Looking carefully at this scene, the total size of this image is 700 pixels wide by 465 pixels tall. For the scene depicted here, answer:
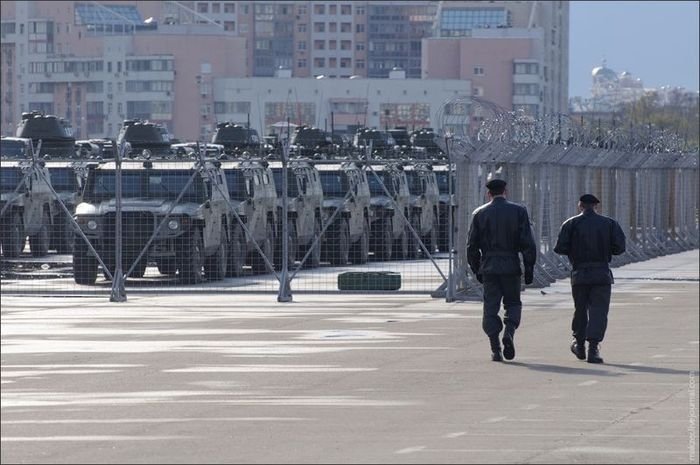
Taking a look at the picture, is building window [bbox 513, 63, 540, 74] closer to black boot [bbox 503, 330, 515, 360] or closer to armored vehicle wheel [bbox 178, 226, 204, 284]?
armored vehicle wheel [bbox 178, 226, 204, 284]

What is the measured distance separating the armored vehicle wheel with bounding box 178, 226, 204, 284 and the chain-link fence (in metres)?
0.02

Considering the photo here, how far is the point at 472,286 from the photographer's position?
28.8m

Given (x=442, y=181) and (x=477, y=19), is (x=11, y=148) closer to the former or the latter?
(x=442, y=181)

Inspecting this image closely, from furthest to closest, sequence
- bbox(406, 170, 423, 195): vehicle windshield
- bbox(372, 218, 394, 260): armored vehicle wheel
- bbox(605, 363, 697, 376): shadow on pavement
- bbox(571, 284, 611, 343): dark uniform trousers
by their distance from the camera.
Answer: bbox(406, 170, 423, 195): vehicle windshield < bbox(372, 218, 394, 260): armored vehicle wheel < bbox(571, 284, 611, 343): dark uniform trousers < bbox(605, 363, 697, 376): shadow on pavement

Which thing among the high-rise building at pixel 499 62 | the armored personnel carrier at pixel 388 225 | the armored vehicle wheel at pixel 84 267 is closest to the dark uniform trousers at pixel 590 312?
the armored vehicle wheel at pixel 84 267

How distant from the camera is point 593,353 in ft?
62.6

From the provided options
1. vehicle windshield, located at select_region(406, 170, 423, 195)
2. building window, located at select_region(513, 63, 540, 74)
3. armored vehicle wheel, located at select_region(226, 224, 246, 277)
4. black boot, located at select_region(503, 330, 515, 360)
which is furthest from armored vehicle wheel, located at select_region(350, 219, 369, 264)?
building window, located at select_region(513, 63, 540, 74)

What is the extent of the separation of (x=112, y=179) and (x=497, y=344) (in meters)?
14.8

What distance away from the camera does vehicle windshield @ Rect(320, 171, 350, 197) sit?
4012 centimetres

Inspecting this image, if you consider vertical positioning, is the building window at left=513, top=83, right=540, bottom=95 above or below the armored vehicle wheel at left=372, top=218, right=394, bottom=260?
above

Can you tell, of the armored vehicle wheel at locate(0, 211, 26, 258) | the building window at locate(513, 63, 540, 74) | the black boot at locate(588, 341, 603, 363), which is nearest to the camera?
the black boot at locate(588, 341, 603, 363)

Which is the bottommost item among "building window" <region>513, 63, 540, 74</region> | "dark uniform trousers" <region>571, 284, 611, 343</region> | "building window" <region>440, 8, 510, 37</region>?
"dark uniform trousers" <region>571, 284, 611, 343</region>

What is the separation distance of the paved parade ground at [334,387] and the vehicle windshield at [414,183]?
58.6 ft

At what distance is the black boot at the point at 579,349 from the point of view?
760 inches
